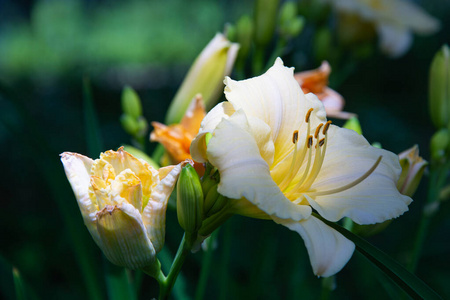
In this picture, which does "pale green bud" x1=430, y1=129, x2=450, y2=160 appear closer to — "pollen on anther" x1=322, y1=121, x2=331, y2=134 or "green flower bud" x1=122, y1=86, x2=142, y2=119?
"pollen on anther" x1=322, y1=121, x2=331, y2=134

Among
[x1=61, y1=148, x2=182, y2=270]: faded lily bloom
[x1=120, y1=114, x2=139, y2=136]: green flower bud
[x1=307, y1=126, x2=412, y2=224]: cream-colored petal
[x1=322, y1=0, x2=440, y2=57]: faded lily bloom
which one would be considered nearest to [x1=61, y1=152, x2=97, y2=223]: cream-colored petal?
[x1=61, y1=148, x2=182, y2=270]: faded lily bloom

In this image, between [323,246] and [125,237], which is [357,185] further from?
[125,237]

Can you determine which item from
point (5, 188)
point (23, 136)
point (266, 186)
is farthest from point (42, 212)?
point (266, 186)

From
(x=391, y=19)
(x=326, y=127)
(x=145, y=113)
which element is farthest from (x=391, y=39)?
(x=145, y=113)

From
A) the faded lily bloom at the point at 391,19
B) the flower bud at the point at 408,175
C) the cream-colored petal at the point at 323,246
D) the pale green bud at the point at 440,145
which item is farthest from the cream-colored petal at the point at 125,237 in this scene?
the faded lily bloom at the point at 391,19

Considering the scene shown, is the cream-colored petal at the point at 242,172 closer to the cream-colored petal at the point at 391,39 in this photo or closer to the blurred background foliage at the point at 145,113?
the blurred background foliage at the point at 145,113
